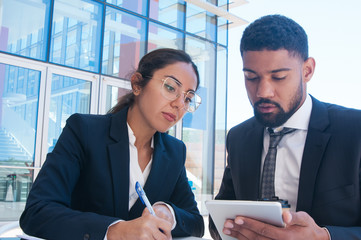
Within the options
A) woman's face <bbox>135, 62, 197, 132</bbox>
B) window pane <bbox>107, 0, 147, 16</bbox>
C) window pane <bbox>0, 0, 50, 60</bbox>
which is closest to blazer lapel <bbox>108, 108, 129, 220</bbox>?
woman's face <bbox>135, 62, 197, 132</bbox>

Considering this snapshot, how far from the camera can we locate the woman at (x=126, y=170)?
4.69ft

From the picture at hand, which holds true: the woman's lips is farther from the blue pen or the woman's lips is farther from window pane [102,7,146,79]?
window pane [102,7,146,79]

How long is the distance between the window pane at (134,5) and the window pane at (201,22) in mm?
1405

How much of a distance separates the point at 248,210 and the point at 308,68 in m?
0.80

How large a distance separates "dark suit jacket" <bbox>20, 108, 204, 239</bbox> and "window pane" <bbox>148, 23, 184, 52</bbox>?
7.09m

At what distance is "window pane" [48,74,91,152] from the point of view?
670cm

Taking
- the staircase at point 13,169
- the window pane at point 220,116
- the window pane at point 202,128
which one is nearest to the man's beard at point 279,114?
the staircase at point 13,169

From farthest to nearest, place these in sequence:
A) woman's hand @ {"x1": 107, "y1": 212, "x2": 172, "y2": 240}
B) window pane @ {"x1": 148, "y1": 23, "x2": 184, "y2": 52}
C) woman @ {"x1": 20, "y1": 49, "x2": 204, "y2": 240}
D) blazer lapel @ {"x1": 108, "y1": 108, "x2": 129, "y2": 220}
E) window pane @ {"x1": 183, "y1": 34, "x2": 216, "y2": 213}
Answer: window pane @ {"x1": 183, "y1": 34, "x2": 216, "y2": 213}
window pane @ {"x1": 148, "y1": 23, "x2": 184, "y2": 52}
blazer lapel @ {"x1": 108, "y1": 108, "x2": 129, "y2": 220}
woman @ {"x1": 20, "y1": 49, "x2": 204, "y2": 240}
woman's hand @ {"x1": 107, "y1": 212, "x2": 172, "y2": 240}

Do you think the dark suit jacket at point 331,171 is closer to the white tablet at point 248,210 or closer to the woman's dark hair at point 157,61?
the white tablet at point 248,210

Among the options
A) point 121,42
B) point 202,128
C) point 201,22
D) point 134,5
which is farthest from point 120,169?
point 201,22

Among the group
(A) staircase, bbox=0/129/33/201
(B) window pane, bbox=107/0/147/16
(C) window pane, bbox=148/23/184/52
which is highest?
(B) window pane, bbox=107/0/147/16

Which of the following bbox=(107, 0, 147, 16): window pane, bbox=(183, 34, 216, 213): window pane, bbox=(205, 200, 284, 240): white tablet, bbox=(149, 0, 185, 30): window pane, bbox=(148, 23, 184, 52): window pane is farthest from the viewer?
bbox=(183, 34, 216, 213): window pane

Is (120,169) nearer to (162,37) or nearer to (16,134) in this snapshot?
(16,134)

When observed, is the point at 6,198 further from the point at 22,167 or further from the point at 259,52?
the point at 259,52
